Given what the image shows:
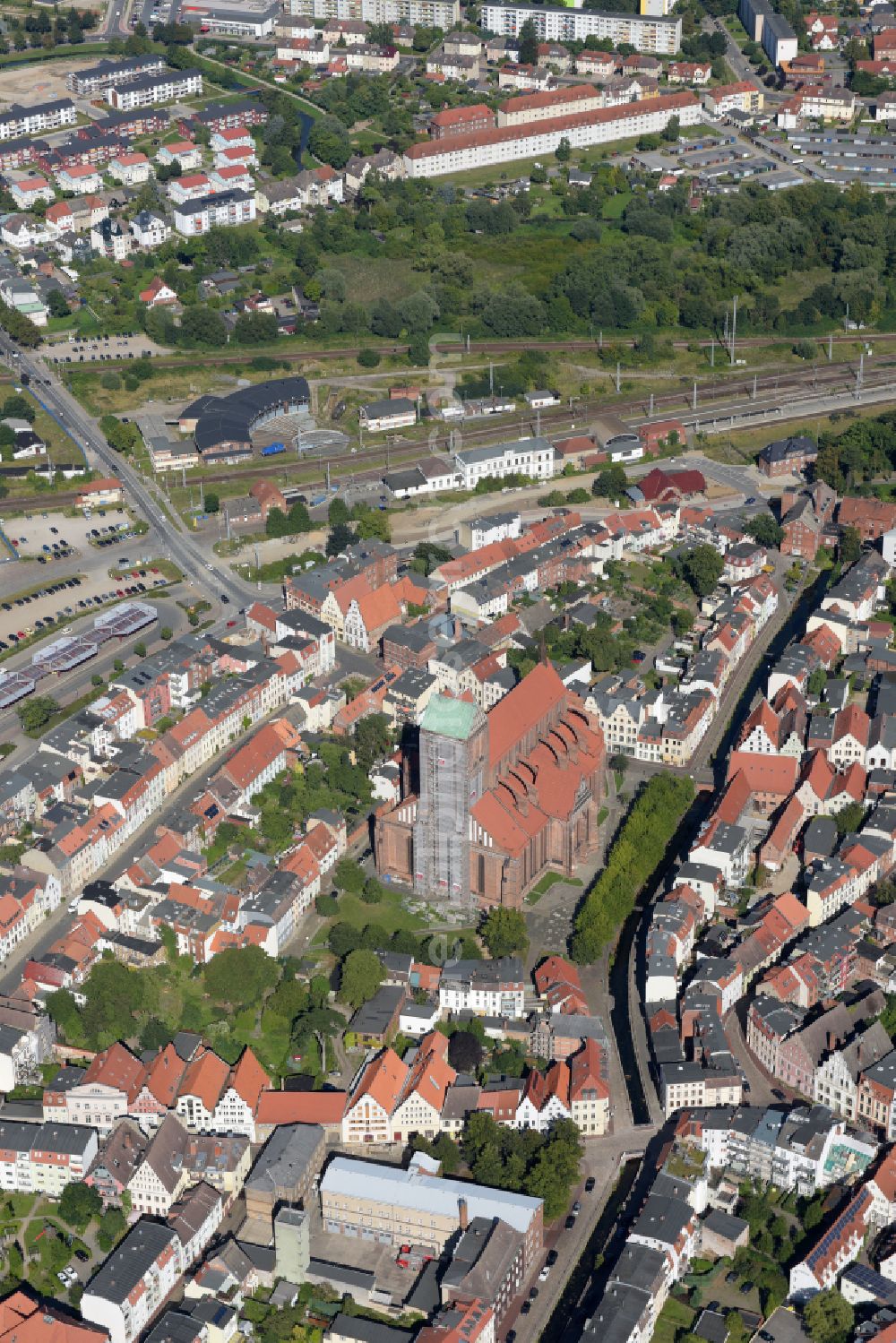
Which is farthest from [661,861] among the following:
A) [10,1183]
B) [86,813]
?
[10,1183]

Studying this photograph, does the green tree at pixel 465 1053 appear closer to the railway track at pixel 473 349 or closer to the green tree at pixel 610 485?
the green tree at pixel 610 485

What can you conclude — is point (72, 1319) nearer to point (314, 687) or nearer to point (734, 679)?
point (314, 687)

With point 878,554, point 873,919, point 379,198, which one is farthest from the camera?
point 379,198

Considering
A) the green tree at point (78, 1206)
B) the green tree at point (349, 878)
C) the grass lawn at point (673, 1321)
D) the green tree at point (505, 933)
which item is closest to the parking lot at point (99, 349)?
the green tree at point (349, 878)

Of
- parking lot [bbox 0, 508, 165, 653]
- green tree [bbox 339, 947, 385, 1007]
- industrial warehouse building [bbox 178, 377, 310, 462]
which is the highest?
industrial warehouse building [bbox 178, 377, 310, 462]

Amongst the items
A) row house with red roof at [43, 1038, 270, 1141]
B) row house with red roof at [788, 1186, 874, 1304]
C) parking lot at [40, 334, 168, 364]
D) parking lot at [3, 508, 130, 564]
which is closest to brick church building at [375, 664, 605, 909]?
row house with red roof at [43, 1038, 270, 1141]

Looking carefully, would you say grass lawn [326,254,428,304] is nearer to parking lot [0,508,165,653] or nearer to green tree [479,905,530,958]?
parking lot [0,508,165,653]
